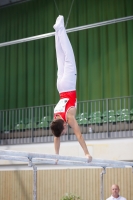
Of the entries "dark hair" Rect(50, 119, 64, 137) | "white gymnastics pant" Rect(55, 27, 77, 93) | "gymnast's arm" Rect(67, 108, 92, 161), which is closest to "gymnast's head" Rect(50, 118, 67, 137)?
"dark hair" Rect(50, 119, 64, 137)

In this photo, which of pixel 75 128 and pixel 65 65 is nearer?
pixel 75 128

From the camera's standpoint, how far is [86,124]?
14.5 metres

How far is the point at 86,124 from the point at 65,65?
8.25 metres

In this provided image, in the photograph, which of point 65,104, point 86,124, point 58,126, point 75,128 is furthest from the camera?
point 86,124

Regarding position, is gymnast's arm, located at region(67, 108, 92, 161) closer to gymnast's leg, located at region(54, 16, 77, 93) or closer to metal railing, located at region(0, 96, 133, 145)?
gymnast's leg, located at region(54, 16, 77, 93)

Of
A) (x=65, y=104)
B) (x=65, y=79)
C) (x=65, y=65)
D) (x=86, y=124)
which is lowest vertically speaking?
(x=86, y=124)

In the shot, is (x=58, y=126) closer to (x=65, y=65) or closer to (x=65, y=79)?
(x=65, y=79)

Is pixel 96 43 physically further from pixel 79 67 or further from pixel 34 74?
pixel 34 74

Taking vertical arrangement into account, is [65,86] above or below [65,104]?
above

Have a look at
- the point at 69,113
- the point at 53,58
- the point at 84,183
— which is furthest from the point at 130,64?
the point at 69,113

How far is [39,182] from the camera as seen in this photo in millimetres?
14266

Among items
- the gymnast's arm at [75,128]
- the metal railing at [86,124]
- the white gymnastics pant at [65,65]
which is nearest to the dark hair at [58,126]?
the gymnast's arm at [75,128]

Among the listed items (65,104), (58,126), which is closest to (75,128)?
→ (58,126)

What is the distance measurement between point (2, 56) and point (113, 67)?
5385 mm
